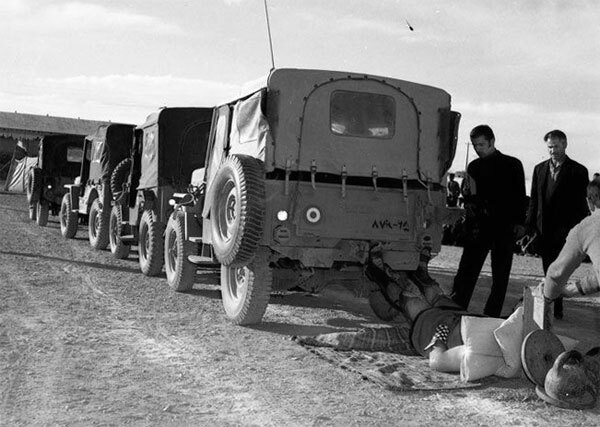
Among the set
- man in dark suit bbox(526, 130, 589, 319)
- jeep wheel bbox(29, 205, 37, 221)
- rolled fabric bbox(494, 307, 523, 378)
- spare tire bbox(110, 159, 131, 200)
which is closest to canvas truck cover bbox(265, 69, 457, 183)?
man in dark suit bbox(526, 130, 589, 319)

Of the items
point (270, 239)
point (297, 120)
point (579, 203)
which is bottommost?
point (270, 239)

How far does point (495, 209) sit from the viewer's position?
749cm

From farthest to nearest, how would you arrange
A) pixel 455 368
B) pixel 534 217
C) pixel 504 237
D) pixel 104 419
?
pixel 534 217 < pixel 504 237 < pixel 455 368 < pixel 104 419

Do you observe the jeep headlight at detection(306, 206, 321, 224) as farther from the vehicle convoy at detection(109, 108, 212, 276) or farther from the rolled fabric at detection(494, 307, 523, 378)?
the vehicle convoy at detection(109, 108, 212, 276)

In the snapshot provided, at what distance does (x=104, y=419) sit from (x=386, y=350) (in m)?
2.72

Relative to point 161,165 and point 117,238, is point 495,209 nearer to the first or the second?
point 161,165

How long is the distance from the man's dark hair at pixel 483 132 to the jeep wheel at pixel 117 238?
22.6ft

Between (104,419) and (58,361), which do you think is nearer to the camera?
(104,419)

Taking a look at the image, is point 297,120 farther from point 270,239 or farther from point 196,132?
point 196,132

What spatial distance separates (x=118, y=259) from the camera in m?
12.8

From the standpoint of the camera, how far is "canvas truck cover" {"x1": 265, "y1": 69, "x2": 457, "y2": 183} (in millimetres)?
7078

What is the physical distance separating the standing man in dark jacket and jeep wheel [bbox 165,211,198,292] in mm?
3345

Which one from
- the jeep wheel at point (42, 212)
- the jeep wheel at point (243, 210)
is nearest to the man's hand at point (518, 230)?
the jeep wheel at point (243, 210)

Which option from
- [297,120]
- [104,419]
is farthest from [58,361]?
[297,120]
